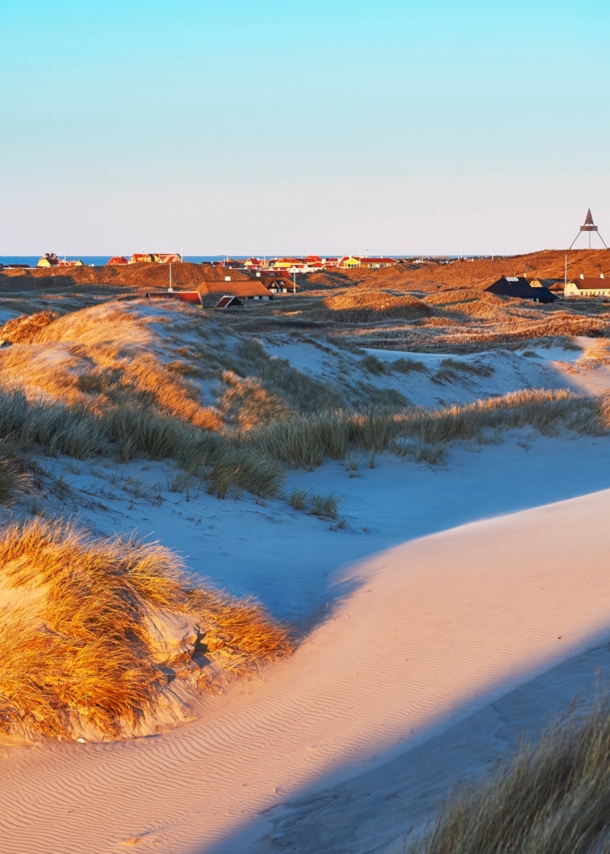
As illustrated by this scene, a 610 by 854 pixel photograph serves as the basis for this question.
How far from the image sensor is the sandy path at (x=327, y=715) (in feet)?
9.82

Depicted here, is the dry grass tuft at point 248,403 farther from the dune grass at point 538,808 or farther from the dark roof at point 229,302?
the dark roof at point 229,302

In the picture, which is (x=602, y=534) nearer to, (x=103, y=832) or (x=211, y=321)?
(x=103, y=832)

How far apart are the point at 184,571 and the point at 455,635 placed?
1.64m

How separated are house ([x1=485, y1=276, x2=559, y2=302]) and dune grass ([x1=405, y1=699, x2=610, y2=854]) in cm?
7532

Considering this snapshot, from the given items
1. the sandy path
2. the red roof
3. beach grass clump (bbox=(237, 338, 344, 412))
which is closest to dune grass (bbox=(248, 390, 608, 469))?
the sandy path

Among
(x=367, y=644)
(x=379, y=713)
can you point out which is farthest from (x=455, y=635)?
(x=379, y=713)

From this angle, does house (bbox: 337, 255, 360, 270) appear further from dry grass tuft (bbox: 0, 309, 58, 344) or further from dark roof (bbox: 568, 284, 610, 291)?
dry grass tuft (bbox: 0, 309, 58, 344)

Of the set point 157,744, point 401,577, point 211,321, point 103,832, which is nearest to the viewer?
point 103,832

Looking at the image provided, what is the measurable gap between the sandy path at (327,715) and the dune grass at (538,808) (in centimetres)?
77

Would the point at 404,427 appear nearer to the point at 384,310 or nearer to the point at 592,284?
the point at 384,310

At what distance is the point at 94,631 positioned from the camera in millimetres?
3977

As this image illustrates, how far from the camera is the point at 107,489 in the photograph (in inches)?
264

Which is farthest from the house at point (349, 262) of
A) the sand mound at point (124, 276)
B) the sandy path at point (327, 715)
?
the sandy path at point (327, 715)

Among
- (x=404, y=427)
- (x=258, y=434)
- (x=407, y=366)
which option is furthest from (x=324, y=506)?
(x=407, y=366)
